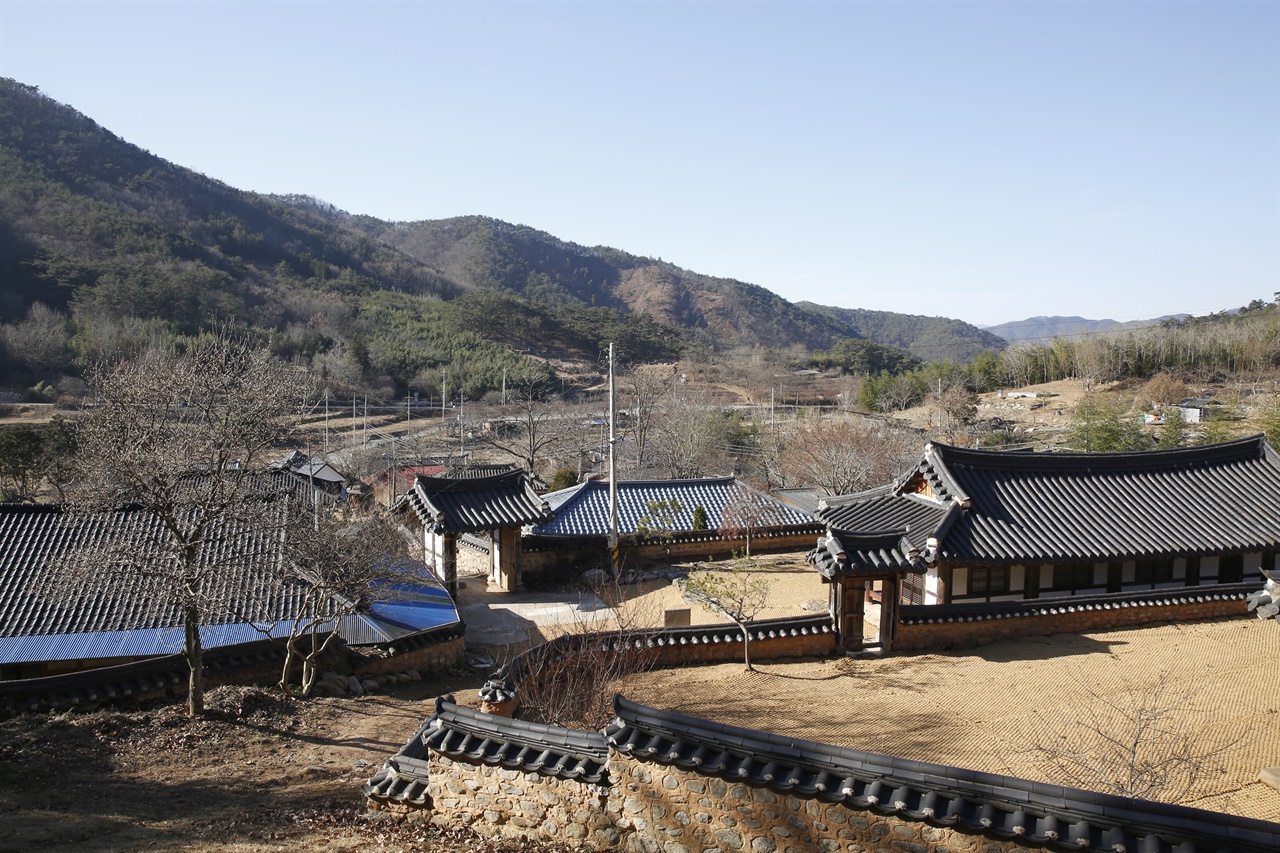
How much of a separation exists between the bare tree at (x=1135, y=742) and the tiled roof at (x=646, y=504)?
1264cm

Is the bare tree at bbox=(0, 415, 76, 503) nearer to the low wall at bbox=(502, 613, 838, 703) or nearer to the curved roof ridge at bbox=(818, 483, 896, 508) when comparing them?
the low wall at bbox=(502, 613, 838, 703)

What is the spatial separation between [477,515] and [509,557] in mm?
1821

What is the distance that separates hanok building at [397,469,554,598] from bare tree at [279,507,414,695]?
160 inches

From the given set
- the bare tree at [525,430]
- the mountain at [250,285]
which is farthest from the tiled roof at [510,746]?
the mountain at [250,285]

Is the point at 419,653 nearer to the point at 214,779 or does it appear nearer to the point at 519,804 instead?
the point at 214,779

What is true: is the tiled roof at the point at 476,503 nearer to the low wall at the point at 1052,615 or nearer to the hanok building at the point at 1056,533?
the hanok building at the point at 1056,533

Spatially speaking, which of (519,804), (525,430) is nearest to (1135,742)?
(519,804)

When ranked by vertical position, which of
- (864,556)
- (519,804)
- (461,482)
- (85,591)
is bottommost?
(85,591)

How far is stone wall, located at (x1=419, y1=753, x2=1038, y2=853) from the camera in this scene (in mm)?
5449

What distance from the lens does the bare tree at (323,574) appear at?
1192 cm

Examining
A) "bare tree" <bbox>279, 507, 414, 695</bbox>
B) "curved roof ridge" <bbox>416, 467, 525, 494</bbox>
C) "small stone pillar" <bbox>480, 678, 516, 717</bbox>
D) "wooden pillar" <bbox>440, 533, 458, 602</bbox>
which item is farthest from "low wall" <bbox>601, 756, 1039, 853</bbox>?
"curved roof ridge" <bbox>416, 467, 525, 494</bbox>

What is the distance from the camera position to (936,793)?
5289mm

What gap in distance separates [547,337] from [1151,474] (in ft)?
222

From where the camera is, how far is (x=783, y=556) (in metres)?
23.4
